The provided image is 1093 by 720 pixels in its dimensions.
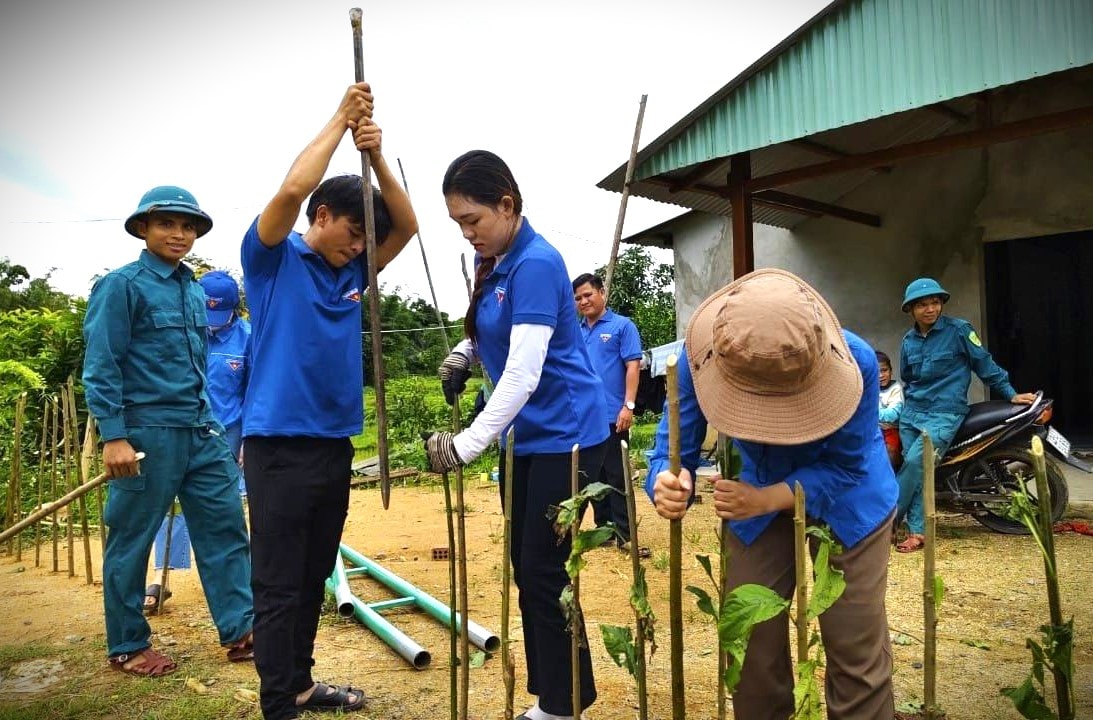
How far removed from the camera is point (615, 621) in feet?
11.7

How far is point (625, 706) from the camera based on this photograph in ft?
8.81

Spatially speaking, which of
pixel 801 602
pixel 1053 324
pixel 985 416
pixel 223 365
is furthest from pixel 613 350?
pixel 1053 324

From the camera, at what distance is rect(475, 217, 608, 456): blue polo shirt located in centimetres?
221

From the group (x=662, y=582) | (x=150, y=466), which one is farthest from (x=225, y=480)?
(x=662, y=582)

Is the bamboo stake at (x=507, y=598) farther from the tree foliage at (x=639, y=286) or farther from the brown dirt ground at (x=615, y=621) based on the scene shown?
the tree foliage at (x=639, y=286)

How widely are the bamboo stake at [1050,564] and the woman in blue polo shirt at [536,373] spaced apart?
116 centimetres

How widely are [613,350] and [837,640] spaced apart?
353 centimetres

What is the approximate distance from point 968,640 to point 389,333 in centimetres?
1889

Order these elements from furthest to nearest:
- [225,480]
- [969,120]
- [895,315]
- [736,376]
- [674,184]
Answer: [895,315] < [969,120] < [674,184] < [225,480] < [736,376]

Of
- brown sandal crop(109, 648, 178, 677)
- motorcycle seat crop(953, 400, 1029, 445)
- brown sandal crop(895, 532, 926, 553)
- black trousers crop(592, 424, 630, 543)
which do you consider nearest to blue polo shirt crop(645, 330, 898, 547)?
brown sandal crop(109, 648, 178, 677)

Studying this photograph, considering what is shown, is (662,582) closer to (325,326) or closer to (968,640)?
(968,640)

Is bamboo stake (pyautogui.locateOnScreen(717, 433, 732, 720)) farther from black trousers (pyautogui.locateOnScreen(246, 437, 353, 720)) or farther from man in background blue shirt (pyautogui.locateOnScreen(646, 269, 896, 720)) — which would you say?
black trousers (pyautogui.locateOnScreen(246, 437, 353, 720))

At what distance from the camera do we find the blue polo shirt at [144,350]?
9.62 feet

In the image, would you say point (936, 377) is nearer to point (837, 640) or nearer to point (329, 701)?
point (837, 640)
